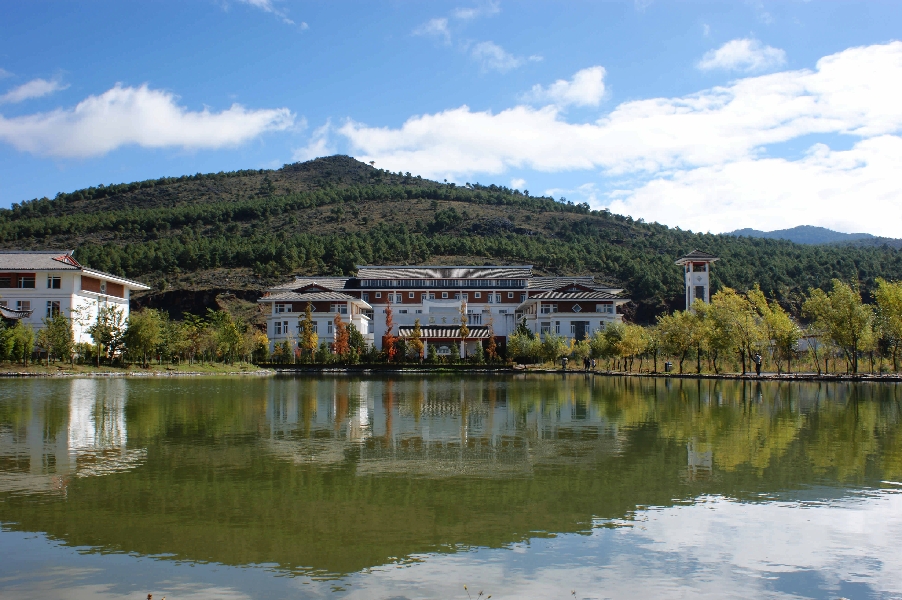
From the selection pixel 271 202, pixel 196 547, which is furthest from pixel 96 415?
pixel 271 202

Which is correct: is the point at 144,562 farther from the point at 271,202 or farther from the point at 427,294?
the point at 271,202

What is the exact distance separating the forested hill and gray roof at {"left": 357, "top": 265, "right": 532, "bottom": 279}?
466 inches

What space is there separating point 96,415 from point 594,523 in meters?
16.3

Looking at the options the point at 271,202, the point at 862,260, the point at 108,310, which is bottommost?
the point at 108,310

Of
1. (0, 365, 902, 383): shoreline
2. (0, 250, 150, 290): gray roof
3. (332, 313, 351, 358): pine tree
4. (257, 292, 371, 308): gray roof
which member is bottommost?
(0, 365, 902, 383): shoreline

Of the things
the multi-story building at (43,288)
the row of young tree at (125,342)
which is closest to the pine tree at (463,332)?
the row of young tree at (125,342)

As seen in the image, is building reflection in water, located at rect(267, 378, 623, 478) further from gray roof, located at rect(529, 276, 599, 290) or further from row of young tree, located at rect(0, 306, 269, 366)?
gray roof, located at rect(529, 276, 599, 290)

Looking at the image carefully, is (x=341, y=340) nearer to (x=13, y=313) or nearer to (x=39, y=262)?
(x=39, y=262)

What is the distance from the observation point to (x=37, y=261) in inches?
2254

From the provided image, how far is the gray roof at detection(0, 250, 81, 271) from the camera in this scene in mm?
56062

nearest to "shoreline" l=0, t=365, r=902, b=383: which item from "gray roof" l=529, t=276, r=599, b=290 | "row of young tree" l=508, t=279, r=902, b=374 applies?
"row of young tree" l=508, t=279, r=902, b=374

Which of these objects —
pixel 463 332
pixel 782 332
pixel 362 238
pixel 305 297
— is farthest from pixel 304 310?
pixel 782 332

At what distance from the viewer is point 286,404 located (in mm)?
24266

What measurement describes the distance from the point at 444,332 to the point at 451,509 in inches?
2558
